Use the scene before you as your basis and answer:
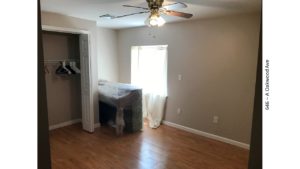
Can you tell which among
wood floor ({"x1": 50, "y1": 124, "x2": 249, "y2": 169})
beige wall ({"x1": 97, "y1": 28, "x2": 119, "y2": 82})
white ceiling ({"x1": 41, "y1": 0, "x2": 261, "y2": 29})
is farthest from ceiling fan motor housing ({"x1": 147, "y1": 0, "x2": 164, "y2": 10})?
beige wall ({"x1": 97, "y1": 28, "x2": 119, "y2": 82})

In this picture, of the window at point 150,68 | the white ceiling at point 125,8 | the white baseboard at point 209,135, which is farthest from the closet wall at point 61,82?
the white baseboard at point 209,135

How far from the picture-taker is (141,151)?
317 cm

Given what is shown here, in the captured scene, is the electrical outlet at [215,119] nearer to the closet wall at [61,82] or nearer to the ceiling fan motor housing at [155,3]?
the ceiling fan motor housing at [155,3]

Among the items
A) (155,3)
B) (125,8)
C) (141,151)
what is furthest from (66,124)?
(155,3)

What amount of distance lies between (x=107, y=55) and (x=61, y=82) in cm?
129

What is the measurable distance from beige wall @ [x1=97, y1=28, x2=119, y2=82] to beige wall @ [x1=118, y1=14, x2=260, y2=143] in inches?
39.5

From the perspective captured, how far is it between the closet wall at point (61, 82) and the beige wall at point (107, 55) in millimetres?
591

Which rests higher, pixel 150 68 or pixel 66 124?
pixel 150 68

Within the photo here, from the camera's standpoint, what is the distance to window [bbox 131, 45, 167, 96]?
4.32 metres

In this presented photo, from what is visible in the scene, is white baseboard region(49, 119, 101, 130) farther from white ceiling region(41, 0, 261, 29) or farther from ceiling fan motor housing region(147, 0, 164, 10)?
ceiling fan motor housing region(147, 0, 164, 10)

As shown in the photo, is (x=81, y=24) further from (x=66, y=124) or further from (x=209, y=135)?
(x=209, y=135)
